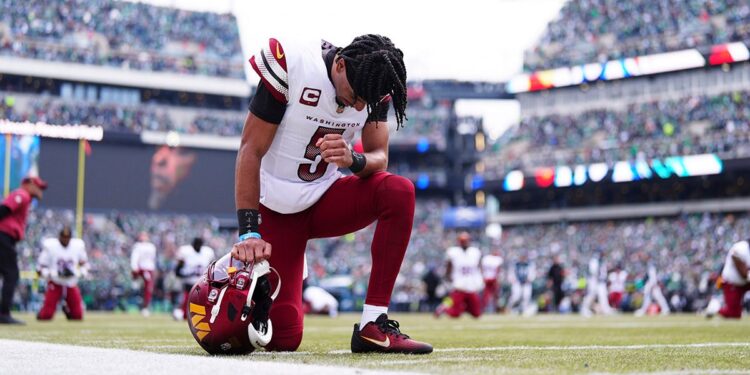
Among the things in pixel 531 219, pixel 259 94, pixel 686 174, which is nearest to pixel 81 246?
pixel 259 94

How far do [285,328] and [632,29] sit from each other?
45.1 meters

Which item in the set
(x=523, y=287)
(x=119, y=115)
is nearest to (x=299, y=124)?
(x=523, y=287)

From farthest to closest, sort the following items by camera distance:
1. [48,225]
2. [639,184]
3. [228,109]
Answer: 1. [228,109]
2. [639,184]
3. [48,225]

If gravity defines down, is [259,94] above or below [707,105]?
below

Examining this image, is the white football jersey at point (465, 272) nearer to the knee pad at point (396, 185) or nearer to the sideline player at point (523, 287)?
the sideline player at point (523, 287)

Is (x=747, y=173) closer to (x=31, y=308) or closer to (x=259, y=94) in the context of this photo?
(x=31, y=308)

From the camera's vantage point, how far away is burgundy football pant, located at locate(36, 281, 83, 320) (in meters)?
14.7

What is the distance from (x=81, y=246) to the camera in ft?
50.8

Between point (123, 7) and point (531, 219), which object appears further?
point (531, 219)

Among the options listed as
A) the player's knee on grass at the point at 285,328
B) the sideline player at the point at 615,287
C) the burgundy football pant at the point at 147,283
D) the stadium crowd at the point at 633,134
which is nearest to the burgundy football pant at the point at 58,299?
the burgundy football pant at the point at 147,283

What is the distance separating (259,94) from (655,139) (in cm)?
4130

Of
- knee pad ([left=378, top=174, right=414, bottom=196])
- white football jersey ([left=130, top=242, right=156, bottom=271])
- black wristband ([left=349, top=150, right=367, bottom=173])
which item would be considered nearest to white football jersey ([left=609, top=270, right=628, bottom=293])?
white football jersey ([left=130, top=242, right=156, bottom=271])

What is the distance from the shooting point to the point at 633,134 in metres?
45.3

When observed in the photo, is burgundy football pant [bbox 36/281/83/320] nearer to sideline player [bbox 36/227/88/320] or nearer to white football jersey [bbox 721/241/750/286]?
sideline player [bbox 36/227/88/320]
